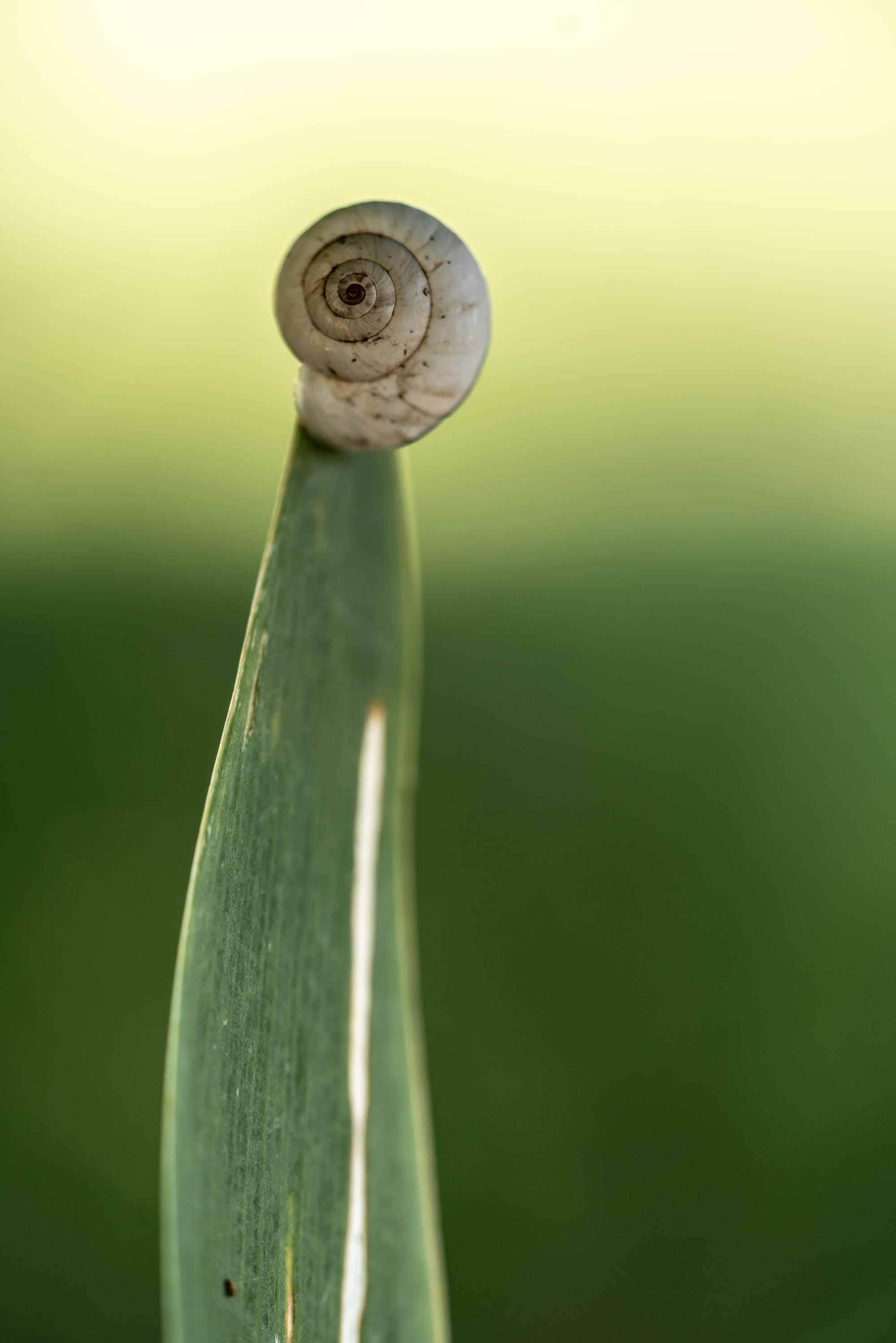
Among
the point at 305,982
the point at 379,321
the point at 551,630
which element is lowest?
the point at 305,982

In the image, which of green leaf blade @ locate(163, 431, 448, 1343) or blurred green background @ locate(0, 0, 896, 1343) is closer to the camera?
green leaf blade @ locate(163, 431, 448, 1343)

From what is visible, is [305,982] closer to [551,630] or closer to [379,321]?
[379,321]

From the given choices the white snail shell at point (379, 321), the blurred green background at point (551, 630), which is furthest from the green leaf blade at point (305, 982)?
the blurred green background at point (551, 630)

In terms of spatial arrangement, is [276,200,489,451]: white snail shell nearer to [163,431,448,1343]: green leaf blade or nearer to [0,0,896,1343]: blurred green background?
[163,431,448,1343]: green leaf blade

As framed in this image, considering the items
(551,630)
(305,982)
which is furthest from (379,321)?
(551,630)

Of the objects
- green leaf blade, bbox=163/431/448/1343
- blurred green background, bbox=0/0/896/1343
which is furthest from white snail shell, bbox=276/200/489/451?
blurred green background, bbox=0/0/896/1343

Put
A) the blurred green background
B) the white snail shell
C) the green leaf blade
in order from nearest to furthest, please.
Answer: the green leaf blade → the white snail shell → the blurred green background

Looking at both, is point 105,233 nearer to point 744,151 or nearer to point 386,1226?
point 744,151

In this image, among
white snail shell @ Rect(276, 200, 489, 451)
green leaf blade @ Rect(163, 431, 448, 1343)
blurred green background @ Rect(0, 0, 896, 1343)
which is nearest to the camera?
green leaf blade @ Rect(163, 431, 448, 1343)
